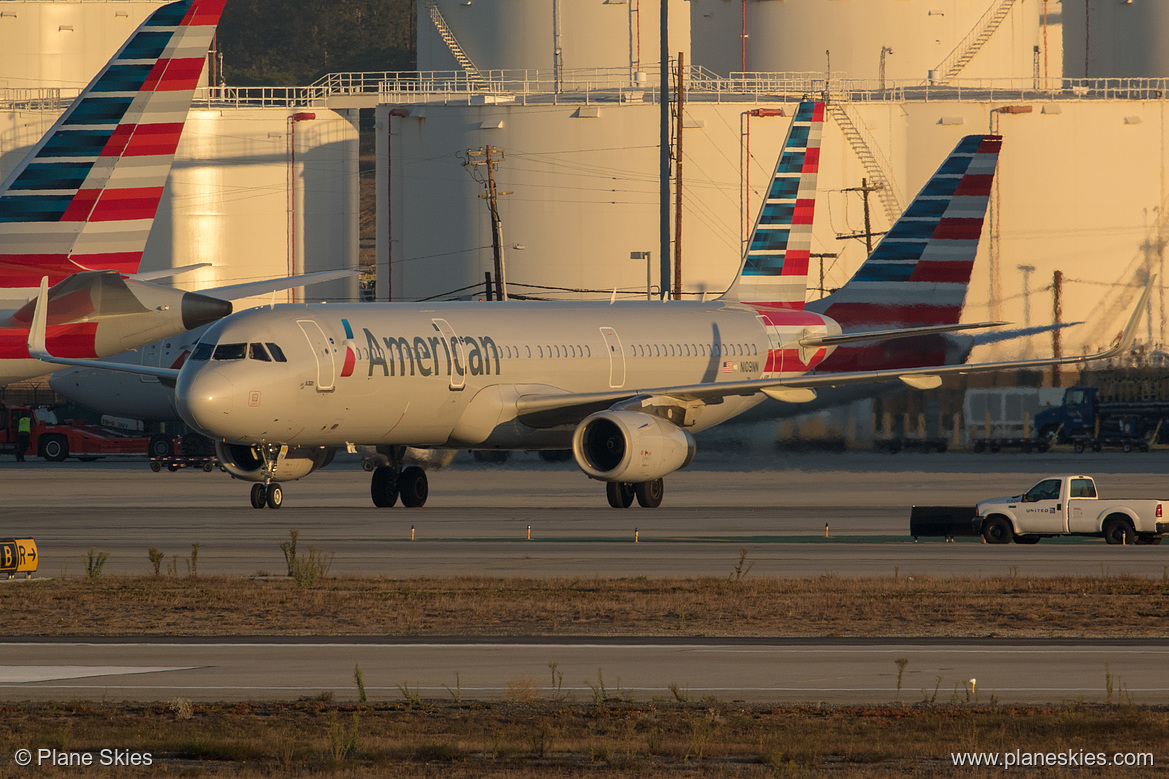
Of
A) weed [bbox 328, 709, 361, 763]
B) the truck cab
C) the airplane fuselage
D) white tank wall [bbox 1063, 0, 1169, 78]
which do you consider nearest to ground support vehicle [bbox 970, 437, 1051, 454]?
the truck cab

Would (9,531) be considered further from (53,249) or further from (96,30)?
(96,30)

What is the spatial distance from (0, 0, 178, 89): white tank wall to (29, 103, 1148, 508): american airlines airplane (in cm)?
5368

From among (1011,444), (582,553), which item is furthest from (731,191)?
(582,553)

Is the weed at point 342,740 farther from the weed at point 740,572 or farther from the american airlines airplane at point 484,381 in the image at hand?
the american airlines airplane at point 484,381

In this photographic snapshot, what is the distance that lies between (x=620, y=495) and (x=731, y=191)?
36471 millimetres

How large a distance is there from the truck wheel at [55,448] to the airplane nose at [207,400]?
28613 millimetres

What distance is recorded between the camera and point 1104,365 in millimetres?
64250

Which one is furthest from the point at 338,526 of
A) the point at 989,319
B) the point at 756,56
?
the point at 756,56

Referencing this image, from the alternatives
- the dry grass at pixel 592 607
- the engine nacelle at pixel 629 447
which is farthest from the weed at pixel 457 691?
the engine nacelle at pixel 629 447

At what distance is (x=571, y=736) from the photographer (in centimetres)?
1187

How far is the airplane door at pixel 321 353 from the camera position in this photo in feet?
104

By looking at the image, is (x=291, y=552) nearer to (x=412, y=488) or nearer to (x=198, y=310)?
(x=198, y=310)

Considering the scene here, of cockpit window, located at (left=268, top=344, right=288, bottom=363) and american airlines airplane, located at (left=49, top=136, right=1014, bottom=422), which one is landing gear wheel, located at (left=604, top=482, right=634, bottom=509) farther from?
american airlines airplane, located at (left=49, top=136, right=1014, bottom=422)

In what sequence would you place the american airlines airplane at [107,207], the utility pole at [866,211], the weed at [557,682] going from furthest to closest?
the utility pole at [866,211] → the american airlines airplane at [107,207] → the weed at [557,682]
